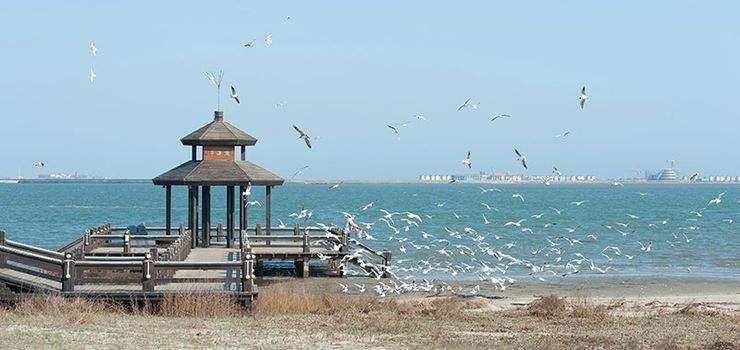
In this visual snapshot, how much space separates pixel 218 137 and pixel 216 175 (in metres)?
1.44

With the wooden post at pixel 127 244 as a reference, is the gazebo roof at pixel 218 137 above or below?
above

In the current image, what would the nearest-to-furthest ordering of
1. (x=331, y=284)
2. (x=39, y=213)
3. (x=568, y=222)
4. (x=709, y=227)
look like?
1. (x=331, y=284)
2. (x=709, y=227)
3. (x=568, y=222)
4. (x=39, y=213)

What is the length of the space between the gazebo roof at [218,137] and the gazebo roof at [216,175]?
0.69 metres

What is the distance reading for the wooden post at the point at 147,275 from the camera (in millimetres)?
25823

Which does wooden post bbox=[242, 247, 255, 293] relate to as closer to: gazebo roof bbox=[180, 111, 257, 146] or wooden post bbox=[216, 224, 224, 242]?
gazebo roof bbox=[180, 111, 257, 146]

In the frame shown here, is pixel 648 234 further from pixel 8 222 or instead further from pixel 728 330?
pixel 728 330

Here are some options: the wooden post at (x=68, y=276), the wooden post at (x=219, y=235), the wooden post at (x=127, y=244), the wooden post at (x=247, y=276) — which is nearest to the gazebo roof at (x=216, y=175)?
the wooden post at (x=127, y=244)

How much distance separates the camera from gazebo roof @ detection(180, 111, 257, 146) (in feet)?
136

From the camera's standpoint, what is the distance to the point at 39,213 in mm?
115438

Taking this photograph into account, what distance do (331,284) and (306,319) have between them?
1443cm

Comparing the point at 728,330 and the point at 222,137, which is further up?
the point at 222,137

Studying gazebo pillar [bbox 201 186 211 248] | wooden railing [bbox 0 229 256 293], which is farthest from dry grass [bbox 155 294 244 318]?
gazebo pillar [bbox 201 186 211 248]

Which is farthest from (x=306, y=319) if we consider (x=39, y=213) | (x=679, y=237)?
(x=39, y=213)

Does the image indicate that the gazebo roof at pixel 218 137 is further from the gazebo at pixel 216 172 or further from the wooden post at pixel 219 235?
the wooden post at pixel 219 235
